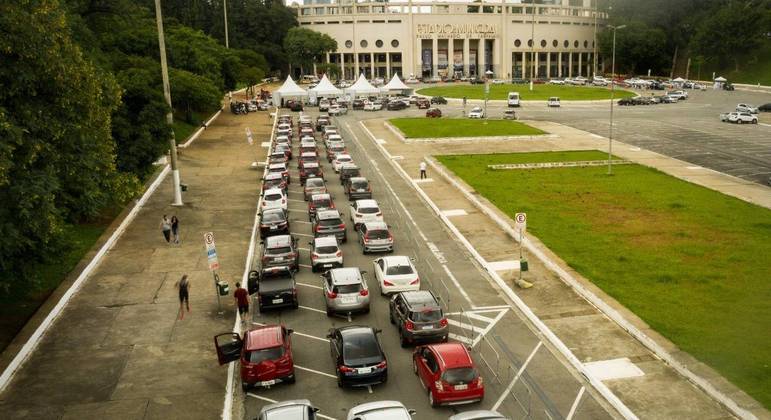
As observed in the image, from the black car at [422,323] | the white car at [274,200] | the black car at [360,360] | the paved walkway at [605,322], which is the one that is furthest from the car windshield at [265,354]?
the white car at [274,200]

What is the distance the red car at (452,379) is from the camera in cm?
1509

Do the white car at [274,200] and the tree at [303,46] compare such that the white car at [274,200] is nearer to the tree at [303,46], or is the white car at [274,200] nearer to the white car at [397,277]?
the white car at [397,277]

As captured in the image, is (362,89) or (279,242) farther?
(362,89)

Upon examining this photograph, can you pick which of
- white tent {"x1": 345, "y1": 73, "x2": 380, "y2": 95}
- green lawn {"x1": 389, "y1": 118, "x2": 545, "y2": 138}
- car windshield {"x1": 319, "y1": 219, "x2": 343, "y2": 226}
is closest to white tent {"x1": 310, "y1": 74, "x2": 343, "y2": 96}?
white tent {"x1": 345, "y1": 73, "x2": 380, "y2": 95}

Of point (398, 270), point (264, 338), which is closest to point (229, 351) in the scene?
point (264, 338)

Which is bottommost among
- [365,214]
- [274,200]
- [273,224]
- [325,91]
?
[273,224]

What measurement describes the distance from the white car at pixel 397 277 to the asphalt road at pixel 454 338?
1.66 feet

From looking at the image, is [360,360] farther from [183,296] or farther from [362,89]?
[362,89]

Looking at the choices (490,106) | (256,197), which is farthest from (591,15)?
(256,197)

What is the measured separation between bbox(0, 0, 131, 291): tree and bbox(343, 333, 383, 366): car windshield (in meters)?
8.58

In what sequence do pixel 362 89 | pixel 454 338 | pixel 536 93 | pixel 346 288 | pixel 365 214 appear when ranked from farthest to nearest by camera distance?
1. pixel 536 93
2. pixel 362 89
3. pixel 365 214
4. pixel 346 288
5. pixel 454 338

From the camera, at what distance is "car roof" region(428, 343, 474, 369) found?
1527 centimetres

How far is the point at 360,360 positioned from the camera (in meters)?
16.2

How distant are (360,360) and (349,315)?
4.85 m
